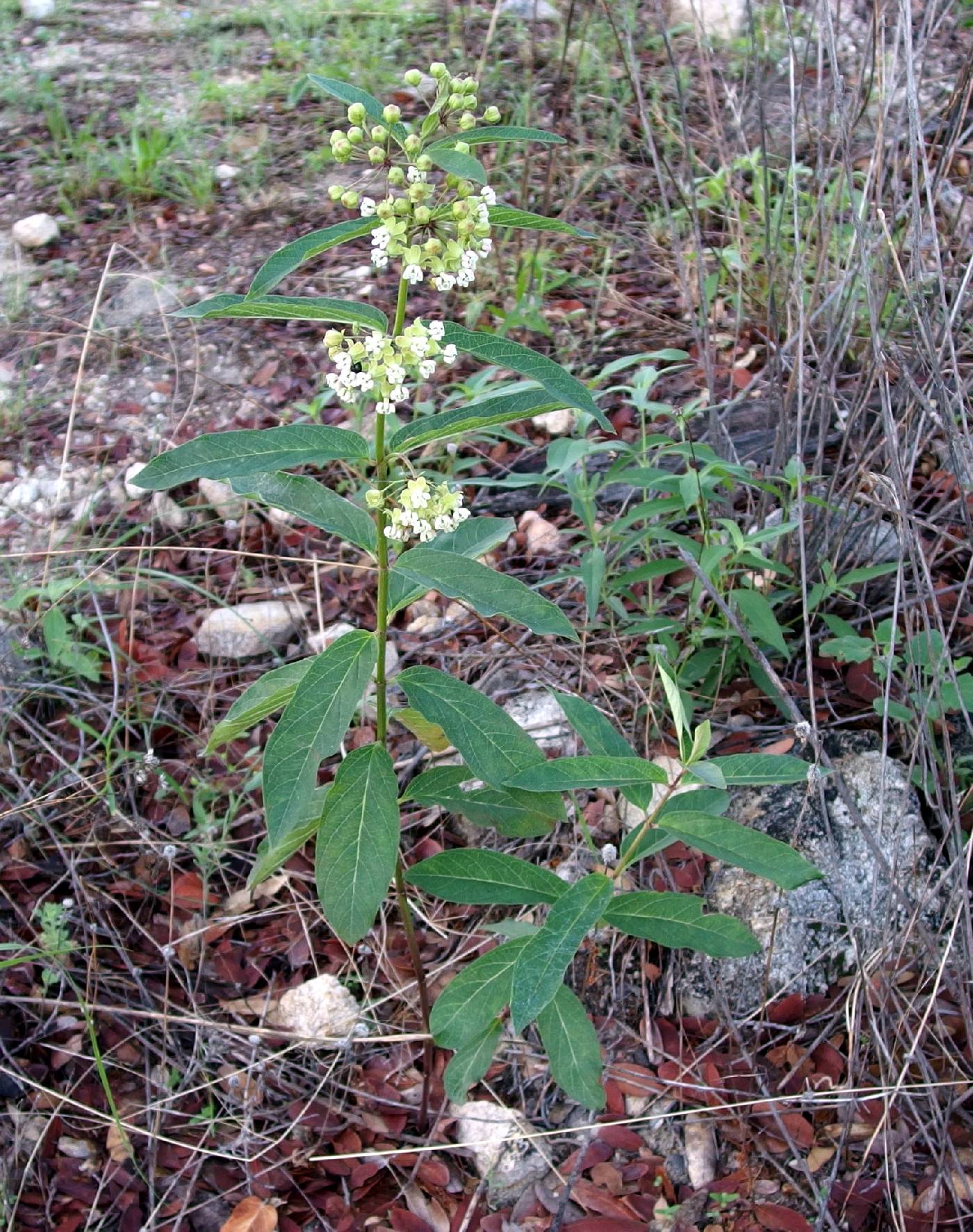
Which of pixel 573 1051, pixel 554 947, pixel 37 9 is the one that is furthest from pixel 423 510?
pixel 37 9

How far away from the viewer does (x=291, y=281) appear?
3711 millimetres

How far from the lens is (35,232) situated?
3.94 meters

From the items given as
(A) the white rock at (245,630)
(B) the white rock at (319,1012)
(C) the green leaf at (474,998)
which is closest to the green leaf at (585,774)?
(C) the green leaf at (474,998)

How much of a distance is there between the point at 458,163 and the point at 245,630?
66.4 inches

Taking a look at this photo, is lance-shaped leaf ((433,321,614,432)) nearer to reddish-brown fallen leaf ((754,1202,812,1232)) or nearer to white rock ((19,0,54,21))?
reddish-brown fallen leaf ((754,1202,812,1232))

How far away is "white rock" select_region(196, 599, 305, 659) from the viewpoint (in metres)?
2.71

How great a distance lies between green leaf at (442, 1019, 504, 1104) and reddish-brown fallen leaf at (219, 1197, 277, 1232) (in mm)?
451

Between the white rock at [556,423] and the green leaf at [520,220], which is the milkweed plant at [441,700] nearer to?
the green leaf at [520,220]

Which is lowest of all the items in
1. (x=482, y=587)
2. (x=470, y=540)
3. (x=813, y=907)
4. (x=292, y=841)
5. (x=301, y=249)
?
(x=813, y=907)

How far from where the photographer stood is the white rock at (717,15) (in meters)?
4.50

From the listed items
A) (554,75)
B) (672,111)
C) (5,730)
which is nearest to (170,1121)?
(5,730)

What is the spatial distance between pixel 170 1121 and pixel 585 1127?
2.66 feet

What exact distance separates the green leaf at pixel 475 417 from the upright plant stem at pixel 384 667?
0.04 meters

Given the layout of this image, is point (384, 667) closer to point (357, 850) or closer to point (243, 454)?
point (357, 850)
